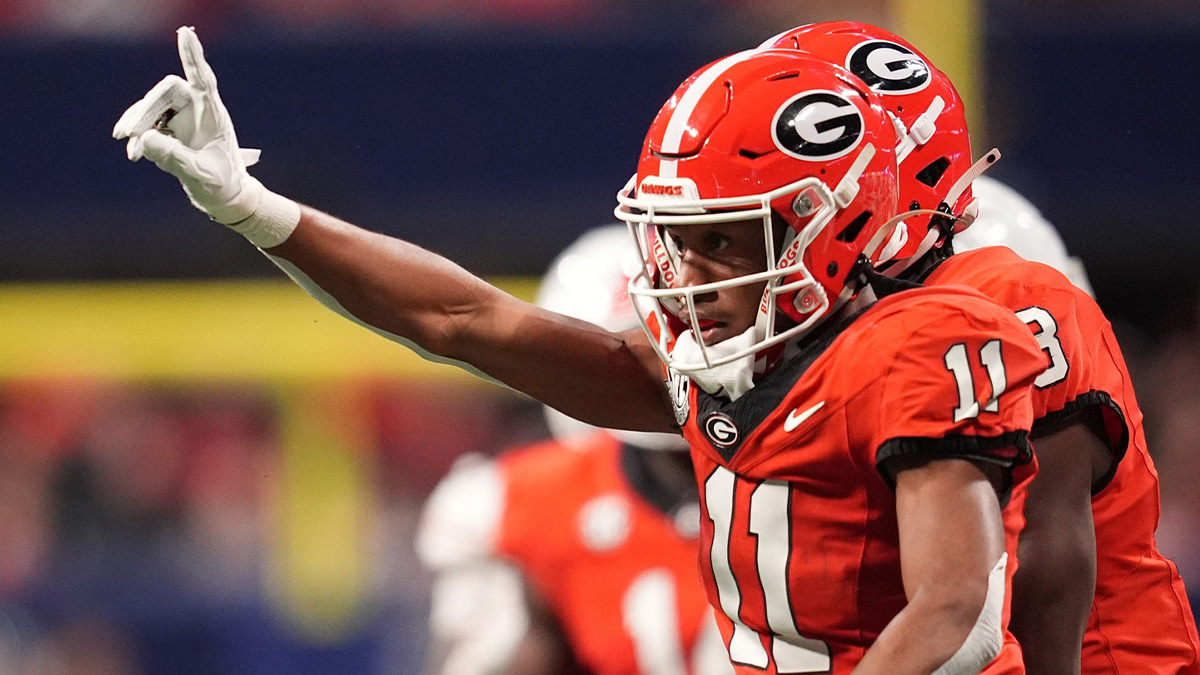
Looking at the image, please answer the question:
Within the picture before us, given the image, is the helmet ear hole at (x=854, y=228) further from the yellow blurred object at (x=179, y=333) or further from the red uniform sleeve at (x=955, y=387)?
the yellow blurred object at (x=179, y=333)

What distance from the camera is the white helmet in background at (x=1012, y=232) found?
7.73ft

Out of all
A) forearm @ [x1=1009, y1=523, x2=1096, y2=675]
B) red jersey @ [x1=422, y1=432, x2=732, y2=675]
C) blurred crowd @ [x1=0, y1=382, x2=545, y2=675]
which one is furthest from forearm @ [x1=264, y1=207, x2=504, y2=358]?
blurred crowd @ [x1=0, y1=382, x2=545, y2=675]

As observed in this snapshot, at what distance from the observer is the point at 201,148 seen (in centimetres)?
183

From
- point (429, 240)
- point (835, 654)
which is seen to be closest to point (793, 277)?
point (835, 654)

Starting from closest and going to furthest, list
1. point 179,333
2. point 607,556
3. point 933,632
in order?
point 933,632
point 607,556
point 179,333

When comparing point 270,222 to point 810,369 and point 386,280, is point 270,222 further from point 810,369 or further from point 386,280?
point 810,369

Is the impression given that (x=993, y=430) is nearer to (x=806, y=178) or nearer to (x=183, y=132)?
(x=806, y=178)

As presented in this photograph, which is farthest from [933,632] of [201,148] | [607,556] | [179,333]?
[179,333]

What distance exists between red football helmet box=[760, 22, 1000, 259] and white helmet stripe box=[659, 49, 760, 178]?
222 mm

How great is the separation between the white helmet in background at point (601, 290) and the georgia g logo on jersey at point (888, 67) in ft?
2.65

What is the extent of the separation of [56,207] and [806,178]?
5.37m

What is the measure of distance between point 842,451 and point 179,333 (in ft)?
17.4

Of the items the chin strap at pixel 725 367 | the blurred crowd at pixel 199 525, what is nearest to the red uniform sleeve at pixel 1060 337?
the chin strap at pixel 725 367

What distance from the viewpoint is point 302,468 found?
640 cm
